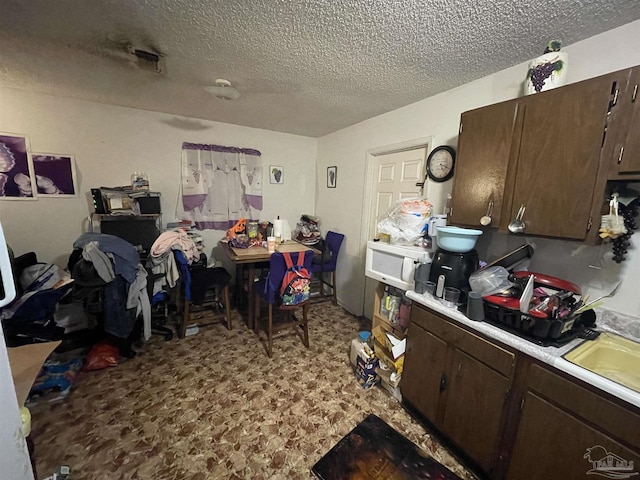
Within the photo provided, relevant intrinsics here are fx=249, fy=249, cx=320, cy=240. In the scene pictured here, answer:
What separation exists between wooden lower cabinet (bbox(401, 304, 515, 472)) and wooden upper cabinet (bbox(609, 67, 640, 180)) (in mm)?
908

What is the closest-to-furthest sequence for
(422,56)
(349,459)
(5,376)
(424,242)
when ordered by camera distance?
(5,376) < (349,459) < (422,56) < (424,242)

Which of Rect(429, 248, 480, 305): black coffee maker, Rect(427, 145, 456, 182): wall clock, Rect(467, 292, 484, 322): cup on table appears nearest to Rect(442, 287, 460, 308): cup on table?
Rect(429, 248, 480, 305): black coffee maker

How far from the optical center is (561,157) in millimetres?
1188

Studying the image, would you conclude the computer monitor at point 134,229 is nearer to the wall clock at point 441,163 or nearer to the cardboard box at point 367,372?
the cardboard box at point 367,372

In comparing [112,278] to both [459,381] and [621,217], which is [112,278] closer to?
[459,381]

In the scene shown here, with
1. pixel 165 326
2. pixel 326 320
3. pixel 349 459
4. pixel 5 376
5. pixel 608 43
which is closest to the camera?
pixel 5 376

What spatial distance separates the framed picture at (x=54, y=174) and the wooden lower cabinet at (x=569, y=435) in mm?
4060

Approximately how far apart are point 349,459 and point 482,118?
2145mm

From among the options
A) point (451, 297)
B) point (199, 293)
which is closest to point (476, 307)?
point (451, 297)

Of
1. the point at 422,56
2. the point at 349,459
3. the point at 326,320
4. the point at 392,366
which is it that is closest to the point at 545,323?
the point at 392,366

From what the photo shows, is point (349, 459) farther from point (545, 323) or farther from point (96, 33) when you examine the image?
point (96, 33)

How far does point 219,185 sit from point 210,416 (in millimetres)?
2598

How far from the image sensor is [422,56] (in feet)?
5.14

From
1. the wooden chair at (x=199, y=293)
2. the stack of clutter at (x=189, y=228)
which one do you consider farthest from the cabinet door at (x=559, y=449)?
the stack of clutter at (x=189, y=228)
